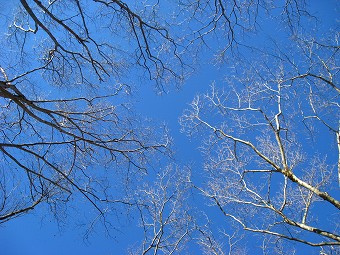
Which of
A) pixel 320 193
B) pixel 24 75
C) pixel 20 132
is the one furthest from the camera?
pixel 320 193

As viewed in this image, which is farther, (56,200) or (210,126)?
(210,126)

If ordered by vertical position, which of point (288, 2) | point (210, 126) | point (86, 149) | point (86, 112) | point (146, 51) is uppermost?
point (210, 126)

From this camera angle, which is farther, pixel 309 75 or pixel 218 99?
pixel 218 99

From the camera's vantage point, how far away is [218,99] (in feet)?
25.5

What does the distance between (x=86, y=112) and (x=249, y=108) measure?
4.19m

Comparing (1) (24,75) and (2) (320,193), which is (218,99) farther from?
(1) (24,75)

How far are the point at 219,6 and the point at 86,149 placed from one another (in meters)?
2.42

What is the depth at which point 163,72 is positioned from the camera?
4.22 meters

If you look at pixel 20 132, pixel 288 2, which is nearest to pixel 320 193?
pixel 288 2

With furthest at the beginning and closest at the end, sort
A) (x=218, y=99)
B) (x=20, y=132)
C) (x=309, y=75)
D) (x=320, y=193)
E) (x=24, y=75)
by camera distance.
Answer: (x=218, y=99)
(x=309, y=75)
(x=320, y=193)
(x=20, y=132)
(x=24, y=75)

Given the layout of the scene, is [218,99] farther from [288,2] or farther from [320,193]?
[288,2]

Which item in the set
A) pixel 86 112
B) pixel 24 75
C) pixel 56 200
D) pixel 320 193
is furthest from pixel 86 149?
pixel 320 193

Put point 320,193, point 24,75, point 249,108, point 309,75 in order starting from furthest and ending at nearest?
1. point 249,108
2. point 309,75
3. point 320,193
4. point 24,75

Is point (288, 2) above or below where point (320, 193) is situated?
above
